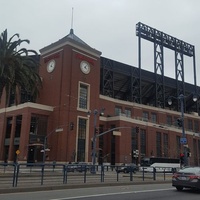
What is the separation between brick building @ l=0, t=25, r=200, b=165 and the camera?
63344mm

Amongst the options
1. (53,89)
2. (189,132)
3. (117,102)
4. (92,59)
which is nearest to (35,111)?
(53,89)

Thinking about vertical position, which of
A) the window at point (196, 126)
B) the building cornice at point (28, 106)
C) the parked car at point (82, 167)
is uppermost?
the window at point (196, 126)

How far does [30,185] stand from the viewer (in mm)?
16297

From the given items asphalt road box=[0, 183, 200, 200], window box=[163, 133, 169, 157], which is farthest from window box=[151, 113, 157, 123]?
asphalt road box=[0, 183, 200, 200]

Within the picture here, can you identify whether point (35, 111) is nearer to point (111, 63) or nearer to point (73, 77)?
point (73, 77)

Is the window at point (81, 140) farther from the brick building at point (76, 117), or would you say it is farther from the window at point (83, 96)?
the window at point (83, 96)

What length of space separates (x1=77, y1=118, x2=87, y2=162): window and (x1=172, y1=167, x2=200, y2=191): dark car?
159 feet

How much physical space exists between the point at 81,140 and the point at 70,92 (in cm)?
1073

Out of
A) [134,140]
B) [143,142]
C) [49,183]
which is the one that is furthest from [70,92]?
[49,183]

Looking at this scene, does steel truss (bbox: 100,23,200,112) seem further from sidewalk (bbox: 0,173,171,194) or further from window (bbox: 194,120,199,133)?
sidewalk (bbox: 0,173,171,194)

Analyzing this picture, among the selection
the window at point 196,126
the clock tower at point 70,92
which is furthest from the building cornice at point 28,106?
the window at point 196,126

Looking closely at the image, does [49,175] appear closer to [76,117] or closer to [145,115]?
[76,117]

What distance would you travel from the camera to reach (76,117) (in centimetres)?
6694

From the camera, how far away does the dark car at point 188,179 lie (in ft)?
53.6
